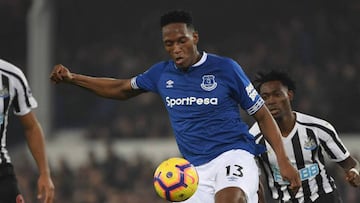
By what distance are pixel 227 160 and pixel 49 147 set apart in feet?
33.6

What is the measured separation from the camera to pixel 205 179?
6719mm

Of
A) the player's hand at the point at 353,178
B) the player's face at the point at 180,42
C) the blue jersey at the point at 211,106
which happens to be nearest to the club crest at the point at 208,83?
the blue jersey at the point at 211,106

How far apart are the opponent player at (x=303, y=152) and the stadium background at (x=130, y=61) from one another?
6424 mm

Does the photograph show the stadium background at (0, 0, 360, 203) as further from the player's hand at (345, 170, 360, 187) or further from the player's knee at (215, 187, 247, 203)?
the player's knee at (215, 187, 247, 203)

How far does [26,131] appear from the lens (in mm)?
6789

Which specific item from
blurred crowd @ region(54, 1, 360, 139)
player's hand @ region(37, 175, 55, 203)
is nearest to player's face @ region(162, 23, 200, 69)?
player's hand @ region(37, 175, 55, 203)

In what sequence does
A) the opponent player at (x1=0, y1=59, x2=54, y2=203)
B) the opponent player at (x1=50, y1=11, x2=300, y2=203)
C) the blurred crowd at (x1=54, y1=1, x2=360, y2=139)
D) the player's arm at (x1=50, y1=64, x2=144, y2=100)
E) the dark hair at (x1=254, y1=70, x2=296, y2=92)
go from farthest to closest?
the blurred crowd at (x1=54, y1=1, x2=360, y2=139) → the dark hair at (x1=254, y1=70, x2=296, y2=92) → the player's arm at (x1=50, y1=64, x2=144, y2=100) → the opponent player at (x1=50, y1=11, x2=300, y2=203) → the opponent player at (x1=0, y1=59, x2=54, y2=203)

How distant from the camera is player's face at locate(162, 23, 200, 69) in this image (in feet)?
21.9

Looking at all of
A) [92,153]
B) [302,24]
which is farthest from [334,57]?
[92,153]

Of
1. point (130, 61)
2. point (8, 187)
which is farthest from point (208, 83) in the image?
point (130, 61)

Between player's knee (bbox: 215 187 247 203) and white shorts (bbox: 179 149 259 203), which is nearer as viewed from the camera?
player's knee (bbox: 215 187 247 203)

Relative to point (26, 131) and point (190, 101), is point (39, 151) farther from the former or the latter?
point (190, 101)

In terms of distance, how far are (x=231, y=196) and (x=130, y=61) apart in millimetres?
10474

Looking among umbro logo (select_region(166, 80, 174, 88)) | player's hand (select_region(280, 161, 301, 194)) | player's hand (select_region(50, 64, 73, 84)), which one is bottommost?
player's hand (select_region(280, 161, 301, 194))
